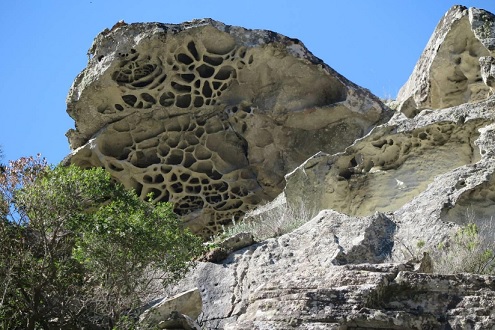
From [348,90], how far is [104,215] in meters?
8.71

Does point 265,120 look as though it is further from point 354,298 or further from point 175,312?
point 354,298

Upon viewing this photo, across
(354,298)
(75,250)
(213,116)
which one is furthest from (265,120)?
(354,298)

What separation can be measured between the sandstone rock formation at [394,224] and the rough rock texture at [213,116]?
1.72 meters

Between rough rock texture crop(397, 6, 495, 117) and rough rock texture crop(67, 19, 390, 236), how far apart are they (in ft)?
3.16

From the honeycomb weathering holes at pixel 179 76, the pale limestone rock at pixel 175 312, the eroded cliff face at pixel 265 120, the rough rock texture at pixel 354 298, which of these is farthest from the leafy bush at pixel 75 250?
the honeycomb weathering holes at pixel 179 76

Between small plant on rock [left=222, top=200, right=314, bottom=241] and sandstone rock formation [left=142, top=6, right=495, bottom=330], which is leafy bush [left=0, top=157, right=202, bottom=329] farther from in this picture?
small plant on rock [left=222, top=200, right=314, bottom=241]

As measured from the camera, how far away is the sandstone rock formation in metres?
9.48

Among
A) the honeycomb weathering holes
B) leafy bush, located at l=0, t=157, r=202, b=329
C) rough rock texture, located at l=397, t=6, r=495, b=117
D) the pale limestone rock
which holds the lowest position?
the pale limestone rock

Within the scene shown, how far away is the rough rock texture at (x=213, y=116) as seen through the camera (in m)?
18.7

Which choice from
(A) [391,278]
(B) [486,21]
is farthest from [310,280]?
(B) [486,21]

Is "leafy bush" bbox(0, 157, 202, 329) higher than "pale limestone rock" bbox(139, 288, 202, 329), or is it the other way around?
"leafy bush" bbox(0, 157, 202, 329)

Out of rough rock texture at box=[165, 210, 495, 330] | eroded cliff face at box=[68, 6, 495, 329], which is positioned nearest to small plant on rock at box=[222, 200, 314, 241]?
eroded cliff face at box=[68, 6, 495, 329]

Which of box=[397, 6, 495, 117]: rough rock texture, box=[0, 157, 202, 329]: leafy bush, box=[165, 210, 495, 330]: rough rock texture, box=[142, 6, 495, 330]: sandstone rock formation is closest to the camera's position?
box=[165, 210, 495, 330]: rough rock texture

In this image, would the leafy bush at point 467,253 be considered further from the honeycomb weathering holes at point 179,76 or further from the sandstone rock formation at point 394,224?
the honeycomb weathering holes at point 179,76
